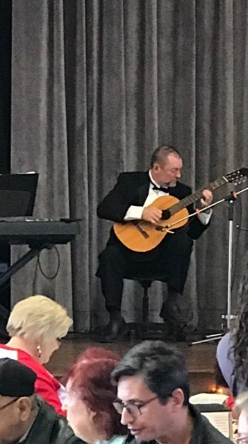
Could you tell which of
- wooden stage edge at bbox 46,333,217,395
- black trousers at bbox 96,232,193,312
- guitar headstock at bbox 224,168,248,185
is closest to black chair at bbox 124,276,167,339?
black trousers at bbox 96,232,193,312

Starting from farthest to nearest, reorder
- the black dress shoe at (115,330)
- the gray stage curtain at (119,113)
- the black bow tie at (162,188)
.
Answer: the gray stage curtain at (119,113) < the black bow tie at (162,188) < the black dress shoe at (115,330)

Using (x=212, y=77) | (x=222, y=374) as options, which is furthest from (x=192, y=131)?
(x=222, y=374)

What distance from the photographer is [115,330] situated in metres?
4.78

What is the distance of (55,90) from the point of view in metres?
5.26

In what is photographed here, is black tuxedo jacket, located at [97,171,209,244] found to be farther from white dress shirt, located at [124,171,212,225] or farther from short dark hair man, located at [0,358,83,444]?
short dark hair man, located at [0,358,83,444]

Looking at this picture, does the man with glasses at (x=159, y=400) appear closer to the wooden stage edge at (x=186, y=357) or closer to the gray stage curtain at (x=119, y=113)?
the wooden stage edge at (x=186, y=357)

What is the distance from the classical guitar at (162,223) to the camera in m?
4.68

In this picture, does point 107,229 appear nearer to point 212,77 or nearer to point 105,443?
point 212,77

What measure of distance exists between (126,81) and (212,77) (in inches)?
23.5

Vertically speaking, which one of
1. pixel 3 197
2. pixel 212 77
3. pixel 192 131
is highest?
pixel 212 77

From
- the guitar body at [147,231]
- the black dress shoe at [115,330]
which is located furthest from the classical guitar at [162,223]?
the black dress shoe at [115,330]

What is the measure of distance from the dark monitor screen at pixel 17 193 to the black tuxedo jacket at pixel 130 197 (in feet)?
2.05

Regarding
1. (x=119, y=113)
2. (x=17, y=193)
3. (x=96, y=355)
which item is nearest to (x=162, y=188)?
(x=119, y=113)

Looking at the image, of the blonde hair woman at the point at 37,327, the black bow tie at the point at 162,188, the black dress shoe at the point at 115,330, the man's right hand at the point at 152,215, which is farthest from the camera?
the black bow tie at the point at 162,188
